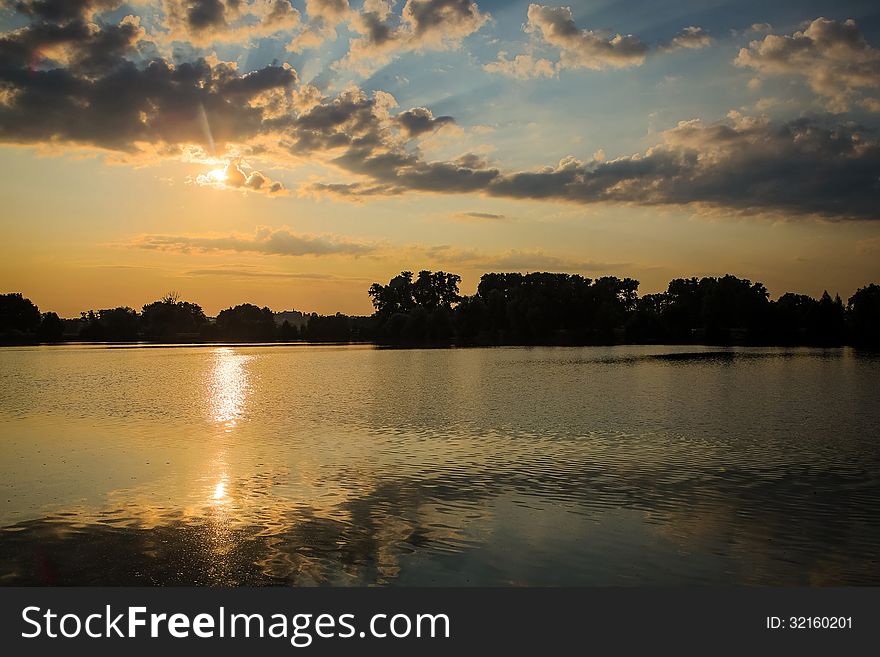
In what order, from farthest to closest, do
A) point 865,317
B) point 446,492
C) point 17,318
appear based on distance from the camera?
point 17,318
point 865,317
point 446,492

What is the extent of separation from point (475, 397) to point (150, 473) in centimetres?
2492

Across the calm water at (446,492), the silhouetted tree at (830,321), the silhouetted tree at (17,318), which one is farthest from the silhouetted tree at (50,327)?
the silhouetted tree at (830,321)

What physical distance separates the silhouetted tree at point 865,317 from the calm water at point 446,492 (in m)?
121

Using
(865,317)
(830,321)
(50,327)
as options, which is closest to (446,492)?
(865,317)

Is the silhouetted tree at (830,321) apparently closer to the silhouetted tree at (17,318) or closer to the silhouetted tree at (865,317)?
the silhouetted tree at (865,317)

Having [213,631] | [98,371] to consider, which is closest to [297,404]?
[213,631]

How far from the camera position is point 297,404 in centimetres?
4197

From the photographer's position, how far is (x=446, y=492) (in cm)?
1883

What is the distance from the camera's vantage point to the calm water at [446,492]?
43.1 feet

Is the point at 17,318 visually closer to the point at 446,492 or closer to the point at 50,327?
the point at 50,327

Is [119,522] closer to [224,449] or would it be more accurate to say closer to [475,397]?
[224,449]

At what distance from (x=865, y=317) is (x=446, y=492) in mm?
153508

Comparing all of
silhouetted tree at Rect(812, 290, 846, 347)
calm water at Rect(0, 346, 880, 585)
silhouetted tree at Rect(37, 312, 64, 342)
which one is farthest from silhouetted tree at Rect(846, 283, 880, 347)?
silhouetted tree at Rect(37, 312, 64, 342)

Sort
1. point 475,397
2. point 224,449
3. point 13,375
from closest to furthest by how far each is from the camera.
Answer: point 224,449 → point 475,397 → point 13,375
